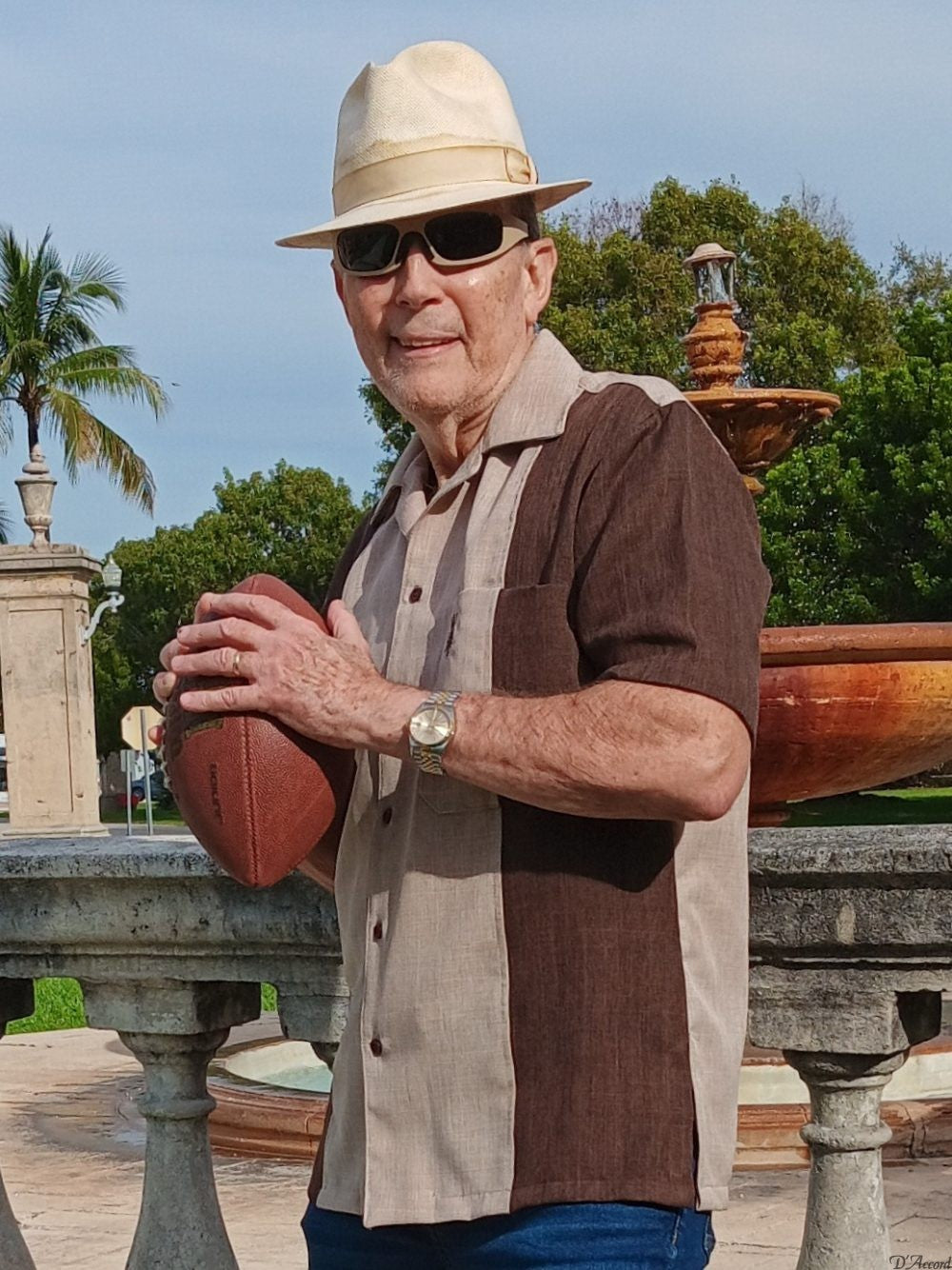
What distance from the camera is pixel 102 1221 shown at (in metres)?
6.76

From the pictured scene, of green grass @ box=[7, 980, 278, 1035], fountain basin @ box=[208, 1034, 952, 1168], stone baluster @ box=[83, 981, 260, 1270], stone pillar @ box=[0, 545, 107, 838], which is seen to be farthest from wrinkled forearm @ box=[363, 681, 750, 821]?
stone pillar @ box=[0, 545, 107, 838]

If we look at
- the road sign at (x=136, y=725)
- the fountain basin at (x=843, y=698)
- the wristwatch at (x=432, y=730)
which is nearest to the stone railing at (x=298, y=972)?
the wristwatch at (x=432, y=730)

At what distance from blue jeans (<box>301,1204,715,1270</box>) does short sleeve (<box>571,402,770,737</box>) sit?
0.61m

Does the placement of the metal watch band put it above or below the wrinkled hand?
below

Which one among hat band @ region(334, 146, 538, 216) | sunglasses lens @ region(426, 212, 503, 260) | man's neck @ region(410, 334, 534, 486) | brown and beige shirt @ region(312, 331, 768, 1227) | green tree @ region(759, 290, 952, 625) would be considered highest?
green tree @ region(759, 290, 952, 625)

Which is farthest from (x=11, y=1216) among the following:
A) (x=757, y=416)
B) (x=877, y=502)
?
(x=877, y=502)

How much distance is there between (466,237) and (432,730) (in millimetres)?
707

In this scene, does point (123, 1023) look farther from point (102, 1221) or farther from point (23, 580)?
point (23, 580)

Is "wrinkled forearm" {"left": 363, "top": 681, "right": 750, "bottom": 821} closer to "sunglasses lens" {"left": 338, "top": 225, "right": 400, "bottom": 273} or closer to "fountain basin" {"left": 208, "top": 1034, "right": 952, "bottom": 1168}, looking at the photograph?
"sunglasses lens" {"left": 338, "top": 225, "right": 400, "bottom": 273}

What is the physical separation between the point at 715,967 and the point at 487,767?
0.39 meters

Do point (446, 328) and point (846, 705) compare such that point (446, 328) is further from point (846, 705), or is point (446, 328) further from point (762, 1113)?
point (762, 1113)

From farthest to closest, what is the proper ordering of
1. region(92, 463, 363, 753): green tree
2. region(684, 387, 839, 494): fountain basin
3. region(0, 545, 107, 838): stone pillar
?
region(92, 463, 363, 753): green tree
region(0, 545, 107, 838): stone pillar
region(684, 387, 839, 494): fountain basin

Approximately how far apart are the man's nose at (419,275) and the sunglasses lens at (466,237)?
0.02m

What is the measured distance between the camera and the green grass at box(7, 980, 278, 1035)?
11.9 m
